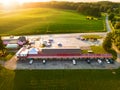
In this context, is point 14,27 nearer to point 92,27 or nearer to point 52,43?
point 52,43

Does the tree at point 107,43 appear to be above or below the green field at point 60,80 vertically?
above

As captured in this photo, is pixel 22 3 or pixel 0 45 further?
pixel 22 3

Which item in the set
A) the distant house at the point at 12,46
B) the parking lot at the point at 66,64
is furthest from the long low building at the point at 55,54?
the distant house at the point at 12,46

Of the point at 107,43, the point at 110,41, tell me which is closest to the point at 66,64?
the point at 107,43

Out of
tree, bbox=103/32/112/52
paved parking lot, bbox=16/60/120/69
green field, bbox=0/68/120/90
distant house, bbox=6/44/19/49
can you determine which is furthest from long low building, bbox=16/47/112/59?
green field, bbox=0/68/120/90

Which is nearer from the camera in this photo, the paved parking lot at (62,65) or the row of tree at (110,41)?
the paved parking lot at (62,65)

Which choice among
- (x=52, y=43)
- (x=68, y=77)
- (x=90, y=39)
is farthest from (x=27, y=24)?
(x=68, y=77)

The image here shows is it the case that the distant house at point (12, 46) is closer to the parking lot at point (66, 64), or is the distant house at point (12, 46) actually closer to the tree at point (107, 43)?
the parking lot at point (66, 64)
